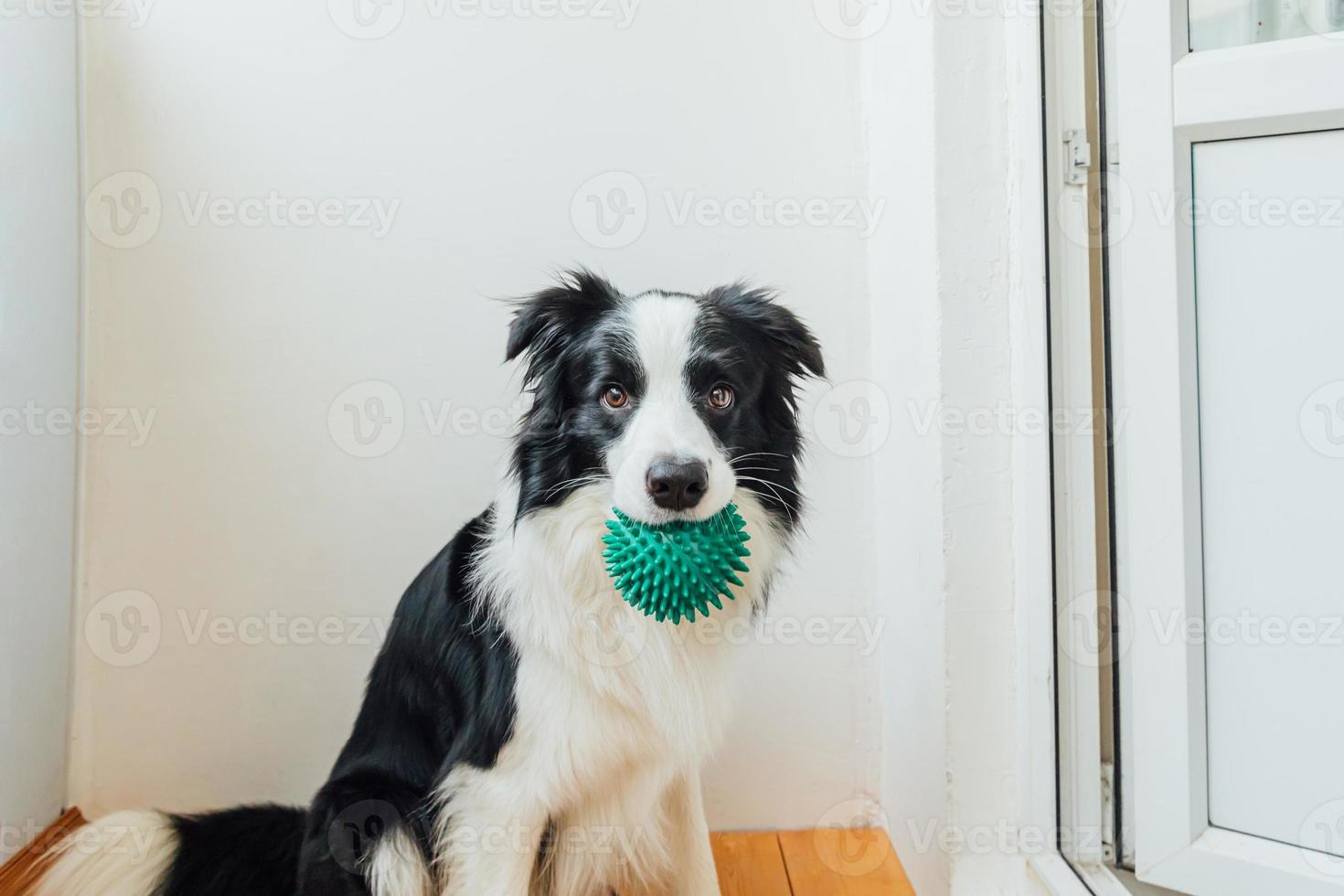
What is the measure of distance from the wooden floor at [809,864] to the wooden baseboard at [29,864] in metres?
1.27

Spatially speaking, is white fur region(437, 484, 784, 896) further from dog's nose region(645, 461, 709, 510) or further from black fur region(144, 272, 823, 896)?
dog's nose region(645, 461, 709, 510)

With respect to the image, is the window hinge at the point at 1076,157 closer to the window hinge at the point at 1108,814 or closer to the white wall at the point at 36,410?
the window hinge at the point at 1108,814

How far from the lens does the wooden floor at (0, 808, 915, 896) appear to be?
5.18ft

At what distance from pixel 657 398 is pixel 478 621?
0.47m

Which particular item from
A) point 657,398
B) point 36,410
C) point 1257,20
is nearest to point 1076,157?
point 1257,20

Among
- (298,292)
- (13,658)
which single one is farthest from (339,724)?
(298,292)

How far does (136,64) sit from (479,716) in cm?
161

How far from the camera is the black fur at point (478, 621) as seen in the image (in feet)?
4.09

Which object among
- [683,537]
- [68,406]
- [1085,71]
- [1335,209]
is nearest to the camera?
[1335,209]

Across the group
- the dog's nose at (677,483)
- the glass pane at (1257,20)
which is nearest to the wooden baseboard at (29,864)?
the dog's nose at (677,483)

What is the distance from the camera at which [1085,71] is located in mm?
1264

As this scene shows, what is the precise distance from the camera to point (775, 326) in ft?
4.46

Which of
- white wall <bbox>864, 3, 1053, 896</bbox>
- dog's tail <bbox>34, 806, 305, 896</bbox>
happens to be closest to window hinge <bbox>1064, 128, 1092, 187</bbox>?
white wall <bbox>864, 3, 1053, 896</bbox>

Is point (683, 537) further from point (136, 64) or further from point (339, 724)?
point (136, 64)
